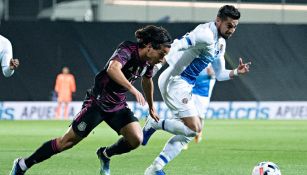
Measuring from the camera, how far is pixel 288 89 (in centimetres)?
2981

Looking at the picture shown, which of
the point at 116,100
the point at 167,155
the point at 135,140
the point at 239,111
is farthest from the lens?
the point at 239,111

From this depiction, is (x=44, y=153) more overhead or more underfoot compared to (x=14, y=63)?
more underfoot

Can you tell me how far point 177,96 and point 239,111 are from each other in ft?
62.9

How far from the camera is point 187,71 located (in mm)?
11383

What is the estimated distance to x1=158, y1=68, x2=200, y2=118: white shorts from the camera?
10.9m

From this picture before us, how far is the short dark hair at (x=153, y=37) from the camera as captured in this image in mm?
9555

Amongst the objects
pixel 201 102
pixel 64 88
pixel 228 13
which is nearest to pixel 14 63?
pixel 228 13

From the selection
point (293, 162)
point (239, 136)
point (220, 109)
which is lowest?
point (220, 109)

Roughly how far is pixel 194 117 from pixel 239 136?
969 cm

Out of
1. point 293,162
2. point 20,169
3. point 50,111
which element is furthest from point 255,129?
point 20,169

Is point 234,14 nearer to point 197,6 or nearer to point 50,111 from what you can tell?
point 50,111

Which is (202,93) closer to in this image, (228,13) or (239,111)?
(228,13)

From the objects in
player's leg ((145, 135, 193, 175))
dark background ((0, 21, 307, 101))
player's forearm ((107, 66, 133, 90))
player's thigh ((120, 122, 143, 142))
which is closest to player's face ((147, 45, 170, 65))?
player's forearm ((107, 66, 133, 90))

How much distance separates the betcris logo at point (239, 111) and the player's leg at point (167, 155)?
62.2 feet
